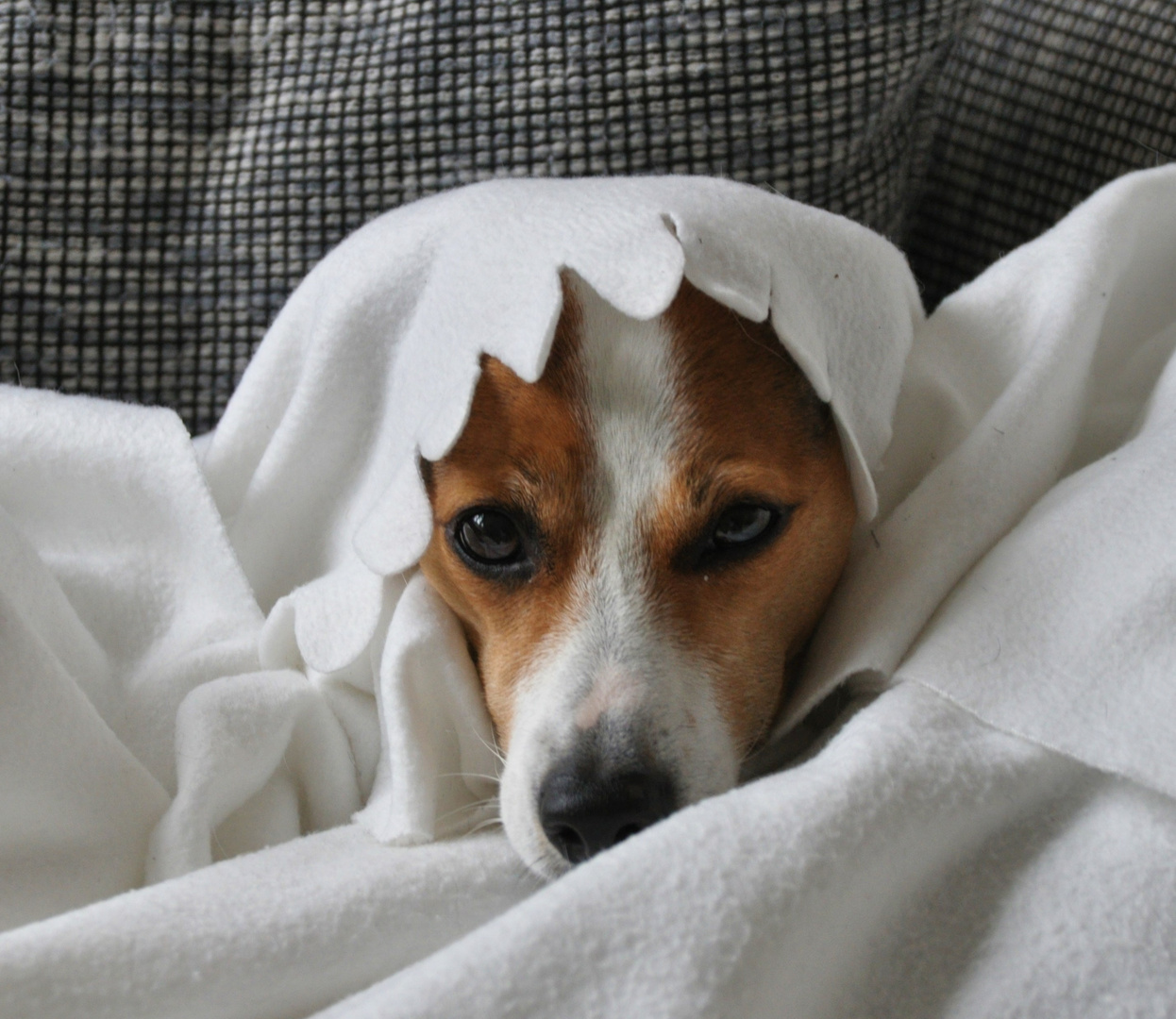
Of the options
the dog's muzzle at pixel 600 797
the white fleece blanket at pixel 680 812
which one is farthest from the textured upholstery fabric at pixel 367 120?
the dog's muzzle at pixel 600 797

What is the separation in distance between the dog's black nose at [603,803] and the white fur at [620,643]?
0.06 ft

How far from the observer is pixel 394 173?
147 cm

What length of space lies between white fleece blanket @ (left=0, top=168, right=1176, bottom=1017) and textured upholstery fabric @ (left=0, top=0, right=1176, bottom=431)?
0.19 metres

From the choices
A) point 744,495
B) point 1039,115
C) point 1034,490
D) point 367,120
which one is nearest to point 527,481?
point 744,495

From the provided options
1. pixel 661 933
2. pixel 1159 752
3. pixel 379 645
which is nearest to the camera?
pixel 661 933

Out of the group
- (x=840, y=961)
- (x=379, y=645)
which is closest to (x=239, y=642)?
(x=379, y=645)

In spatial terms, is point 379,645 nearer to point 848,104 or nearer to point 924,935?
point 924,935

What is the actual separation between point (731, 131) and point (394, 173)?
0.42m

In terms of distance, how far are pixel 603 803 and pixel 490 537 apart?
0.29 meters

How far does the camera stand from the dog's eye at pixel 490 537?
3.61ft

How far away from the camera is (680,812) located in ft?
2.52

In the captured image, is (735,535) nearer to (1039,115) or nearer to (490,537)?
(490,537)

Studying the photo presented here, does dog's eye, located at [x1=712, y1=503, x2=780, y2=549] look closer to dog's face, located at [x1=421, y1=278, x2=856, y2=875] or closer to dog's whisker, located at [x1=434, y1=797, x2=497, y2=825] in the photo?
dog's face, located at [x1=421, y1=278, x2=856, y2=875]

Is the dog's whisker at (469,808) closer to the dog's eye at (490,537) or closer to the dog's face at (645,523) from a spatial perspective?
the dog's face at (645,523)
